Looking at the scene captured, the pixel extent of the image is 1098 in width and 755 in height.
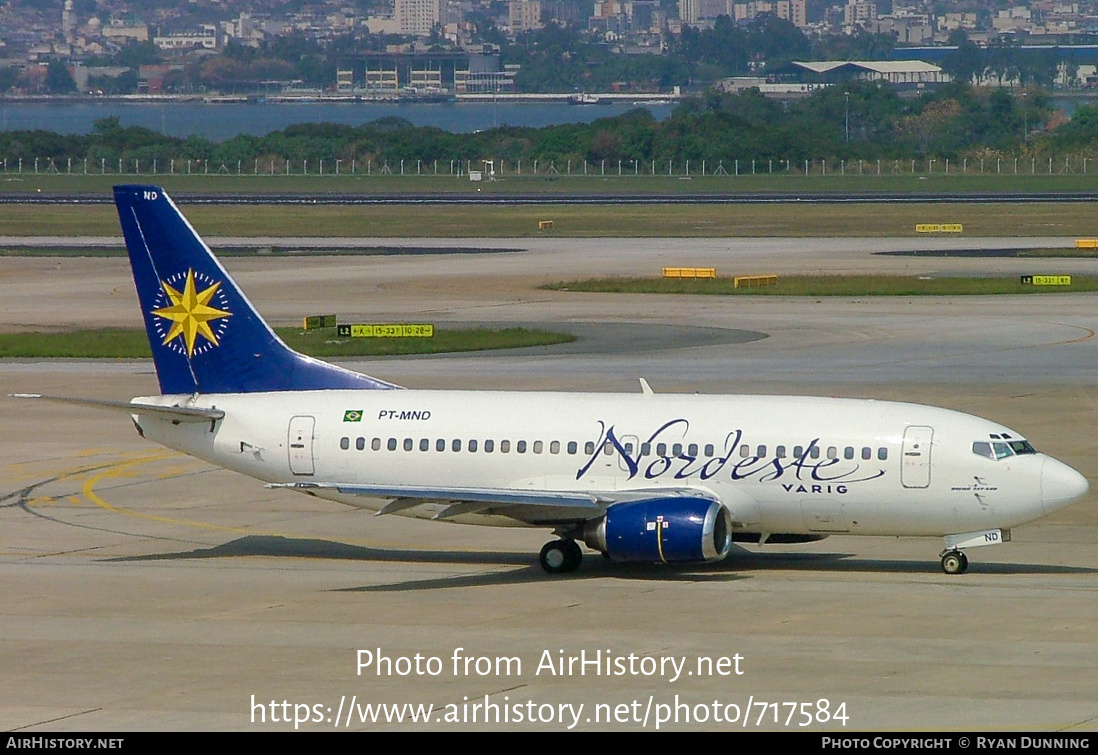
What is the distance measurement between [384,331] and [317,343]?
189 inches

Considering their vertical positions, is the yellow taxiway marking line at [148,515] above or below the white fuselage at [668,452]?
below

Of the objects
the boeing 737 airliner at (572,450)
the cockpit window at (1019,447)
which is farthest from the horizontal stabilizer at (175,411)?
the cockpit window at (1019,447)

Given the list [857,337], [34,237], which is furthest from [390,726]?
[34,237]

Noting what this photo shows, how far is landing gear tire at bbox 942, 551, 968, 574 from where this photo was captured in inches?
1419

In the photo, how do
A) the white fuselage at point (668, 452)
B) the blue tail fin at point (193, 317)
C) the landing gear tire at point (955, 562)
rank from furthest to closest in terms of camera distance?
the blue tail fin at point (193, 317) < the landing gear tire at point (955, 562) < the white fuselage at point (668, 452)

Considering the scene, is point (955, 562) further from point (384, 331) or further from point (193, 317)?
point (384, 331)

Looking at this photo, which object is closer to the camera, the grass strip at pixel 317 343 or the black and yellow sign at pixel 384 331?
the grass strip at pixel 317 343

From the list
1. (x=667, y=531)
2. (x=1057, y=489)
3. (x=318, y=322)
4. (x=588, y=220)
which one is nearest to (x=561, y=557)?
(x=667, y=531)

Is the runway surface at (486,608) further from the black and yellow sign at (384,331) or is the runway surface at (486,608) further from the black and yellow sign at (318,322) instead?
the black and yellow sign at (318,322)

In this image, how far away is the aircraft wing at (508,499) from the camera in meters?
35.1

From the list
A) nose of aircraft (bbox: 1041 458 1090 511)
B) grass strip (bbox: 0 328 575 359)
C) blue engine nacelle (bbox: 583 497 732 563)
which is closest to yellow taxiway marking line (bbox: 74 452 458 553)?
blue engine nacelle (bbox: 583 497 732 563)

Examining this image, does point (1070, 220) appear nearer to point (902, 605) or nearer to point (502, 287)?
point (502, 287)

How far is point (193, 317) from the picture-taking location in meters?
39.9

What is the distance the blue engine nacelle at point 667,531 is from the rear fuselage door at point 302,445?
6.81 m
